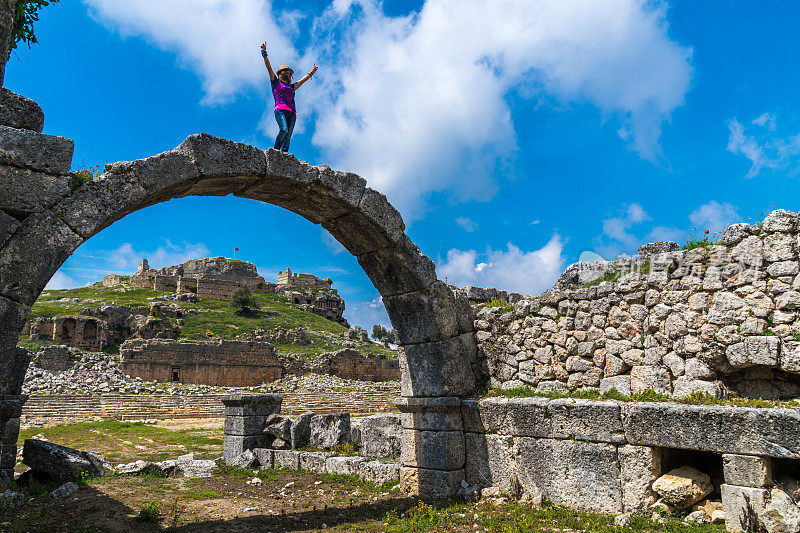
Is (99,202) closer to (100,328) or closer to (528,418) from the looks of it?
(528,418)

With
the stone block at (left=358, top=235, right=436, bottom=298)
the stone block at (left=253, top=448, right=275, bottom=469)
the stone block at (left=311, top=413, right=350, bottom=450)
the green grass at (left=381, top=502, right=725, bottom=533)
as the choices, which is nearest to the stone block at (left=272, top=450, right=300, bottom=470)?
the stone block at (left=253, top=448, right=275, bottom=469)

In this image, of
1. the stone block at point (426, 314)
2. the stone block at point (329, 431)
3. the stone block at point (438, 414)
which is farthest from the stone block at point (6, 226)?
the stone block at point (329, 431)

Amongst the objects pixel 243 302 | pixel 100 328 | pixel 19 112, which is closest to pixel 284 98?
pixel 19 112

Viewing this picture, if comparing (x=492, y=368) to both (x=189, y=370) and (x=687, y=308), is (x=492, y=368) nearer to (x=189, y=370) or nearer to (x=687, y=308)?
(x=687, y=308)

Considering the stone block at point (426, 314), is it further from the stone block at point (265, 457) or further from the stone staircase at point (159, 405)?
the stone staircase at point (159, 405)

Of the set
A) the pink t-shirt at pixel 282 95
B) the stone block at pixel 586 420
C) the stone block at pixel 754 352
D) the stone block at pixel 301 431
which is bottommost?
the stone block at pixel 301 431

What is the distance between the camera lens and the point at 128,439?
52.5 ft

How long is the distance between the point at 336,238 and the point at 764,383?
5558 mm

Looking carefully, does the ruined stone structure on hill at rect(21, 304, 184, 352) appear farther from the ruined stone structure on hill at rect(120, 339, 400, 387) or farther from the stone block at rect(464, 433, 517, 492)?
the stone block at rect(464, 433, 517, 492)

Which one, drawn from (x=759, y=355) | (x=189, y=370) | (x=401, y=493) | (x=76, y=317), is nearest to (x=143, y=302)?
(x=76, y=317)

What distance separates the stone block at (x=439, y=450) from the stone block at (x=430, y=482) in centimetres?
8

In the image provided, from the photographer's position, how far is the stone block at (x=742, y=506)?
192 inches

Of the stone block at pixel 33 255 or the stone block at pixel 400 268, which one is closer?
the stone block at pixel 33 255

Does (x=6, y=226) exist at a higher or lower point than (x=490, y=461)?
higher
